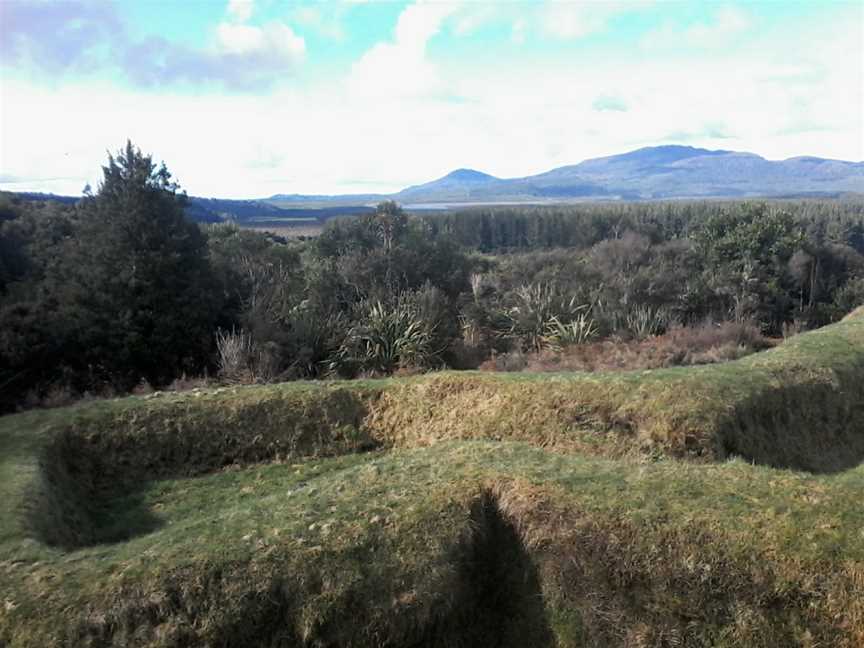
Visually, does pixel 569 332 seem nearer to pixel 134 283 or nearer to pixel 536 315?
pixel 536 315

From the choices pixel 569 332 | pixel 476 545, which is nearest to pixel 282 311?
pixel 569 332

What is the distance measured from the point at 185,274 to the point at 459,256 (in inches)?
582

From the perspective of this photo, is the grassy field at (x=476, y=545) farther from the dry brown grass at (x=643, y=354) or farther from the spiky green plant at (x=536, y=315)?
the spiky green plant at (x=536, y=315)

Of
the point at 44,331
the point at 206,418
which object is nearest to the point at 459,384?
the point at 206,418

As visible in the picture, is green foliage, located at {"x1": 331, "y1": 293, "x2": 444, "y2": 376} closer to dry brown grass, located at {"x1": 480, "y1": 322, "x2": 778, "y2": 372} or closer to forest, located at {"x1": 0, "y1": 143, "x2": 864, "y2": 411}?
forest, located at {"x1": 0, "y1": 143, "x2": 864, "y2": 411}

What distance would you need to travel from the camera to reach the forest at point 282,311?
49.9 ft

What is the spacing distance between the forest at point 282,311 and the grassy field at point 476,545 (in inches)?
243

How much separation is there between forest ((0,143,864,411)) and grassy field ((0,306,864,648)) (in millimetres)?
6168

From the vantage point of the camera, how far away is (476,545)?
6289 mm

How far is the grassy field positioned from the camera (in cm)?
527

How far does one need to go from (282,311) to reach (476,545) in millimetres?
12409

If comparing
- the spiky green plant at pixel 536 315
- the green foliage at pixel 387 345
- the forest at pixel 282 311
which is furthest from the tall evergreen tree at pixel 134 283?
the spiky green plant at pixel 536 315

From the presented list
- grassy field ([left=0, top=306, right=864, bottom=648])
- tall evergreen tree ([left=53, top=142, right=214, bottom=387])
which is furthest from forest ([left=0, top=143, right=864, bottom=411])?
grassy field ([left=0, top=306, right=864, bottom=648])

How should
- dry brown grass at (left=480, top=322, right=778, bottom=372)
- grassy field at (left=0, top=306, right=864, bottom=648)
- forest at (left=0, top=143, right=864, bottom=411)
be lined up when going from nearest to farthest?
grassy field at (left=0, top=306, right=864, bottom=648)
forest at (left=0, top=143, right=864, bottom=411)
dry brown grass at (left=480, top=322, right=778, bottom=372)
